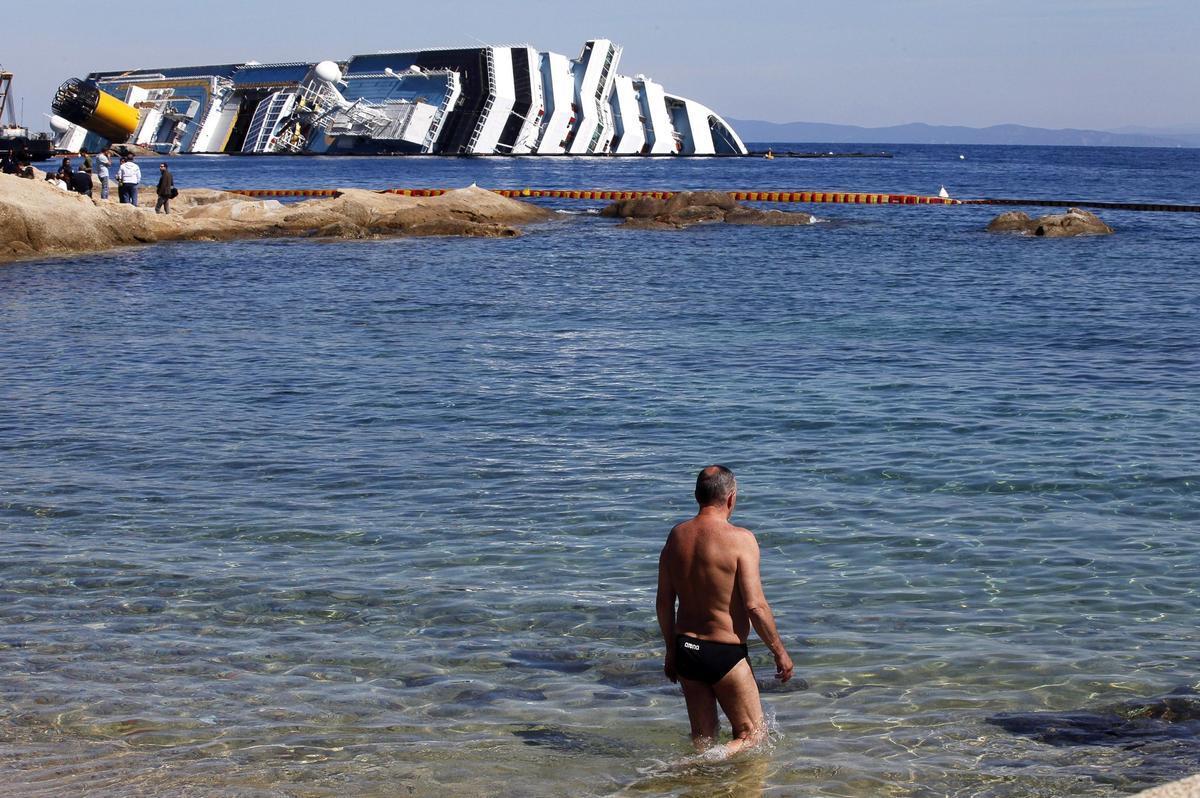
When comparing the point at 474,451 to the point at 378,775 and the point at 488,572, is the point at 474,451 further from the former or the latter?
the point at 378,775

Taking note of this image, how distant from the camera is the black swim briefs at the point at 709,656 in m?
5.67

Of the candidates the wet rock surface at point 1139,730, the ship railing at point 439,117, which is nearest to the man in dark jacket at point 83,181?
the wet rock surface at point 1139,730

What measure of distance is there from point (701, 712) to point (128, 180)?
34316 millimetres

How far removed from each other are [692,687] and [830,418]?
26.9 ft

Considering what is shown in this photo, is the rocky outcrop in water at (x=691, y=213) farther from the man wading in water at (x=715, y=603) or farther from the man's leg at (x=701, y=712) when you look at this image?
the man wading in water at (x=715, y=603)

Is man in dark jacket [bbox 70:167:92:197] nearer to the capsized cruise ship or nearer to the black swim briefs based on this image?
the black swim briefs

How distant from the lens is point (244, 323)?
2134cm

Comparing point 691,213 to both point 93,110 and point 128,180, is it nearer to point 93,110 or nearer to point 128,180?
point 128,180

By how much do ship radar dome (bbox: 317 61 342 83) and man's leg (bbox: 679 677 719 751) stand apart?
90.4 metres

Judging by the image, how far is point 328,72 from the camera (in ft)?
299

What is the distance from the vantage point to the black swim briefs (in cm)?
567

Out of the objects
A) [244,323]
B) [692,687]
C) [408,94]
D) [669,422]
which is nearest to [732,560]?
[692,687]

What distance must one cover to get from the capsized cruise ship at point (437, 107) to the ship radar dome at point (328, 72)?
88 mm

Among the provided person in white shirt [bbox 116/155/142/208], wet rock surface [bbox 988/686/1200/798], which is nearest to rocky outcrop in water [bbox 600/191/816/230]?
person in white shirt [bbox 116/155/142/208]
